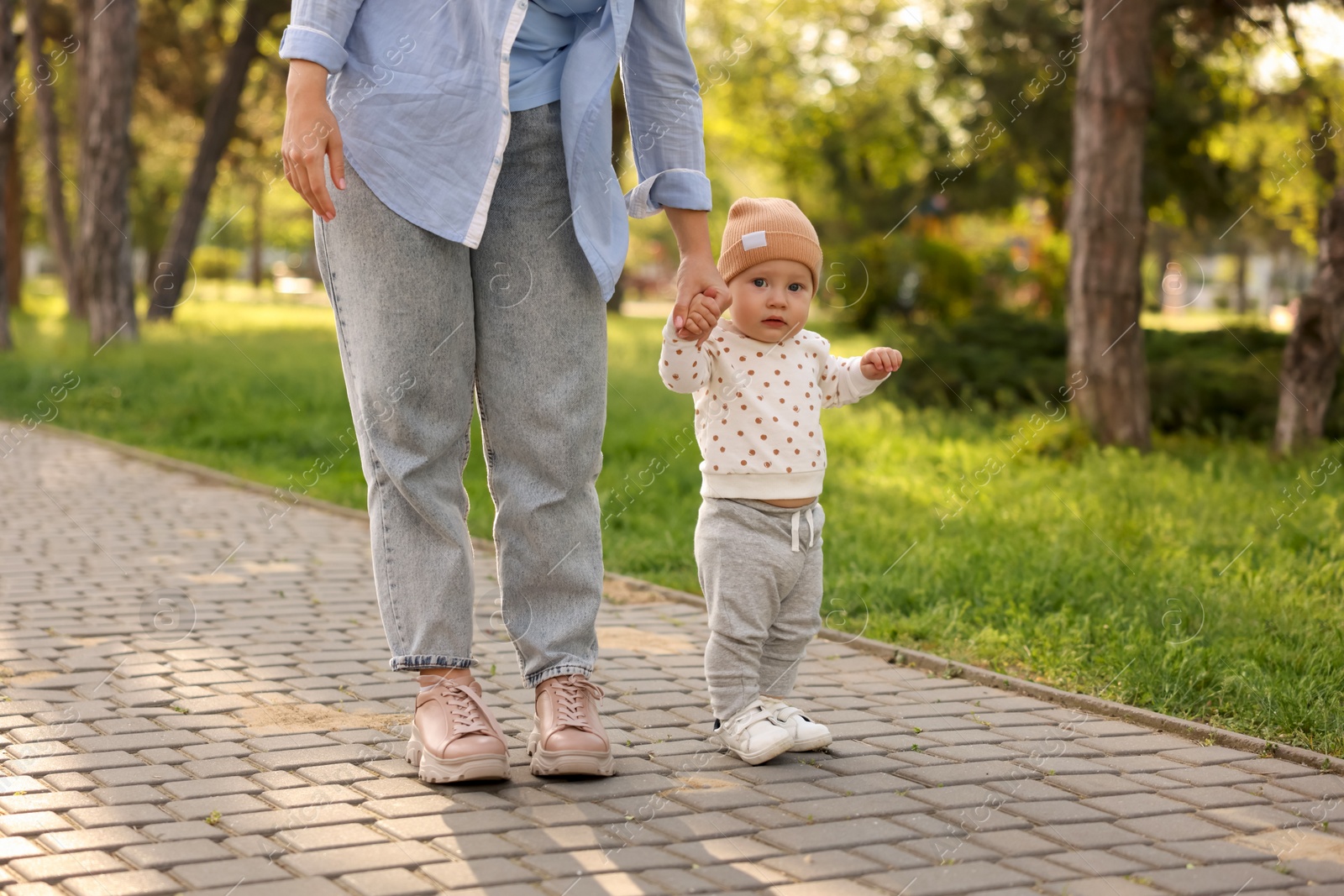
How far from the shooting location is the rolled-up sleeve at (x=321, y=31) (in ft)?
9.68

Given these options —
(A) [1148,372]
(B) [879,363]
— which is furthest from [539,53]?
(A) [1148,372]

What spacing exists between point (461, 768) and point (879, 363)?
137 cm

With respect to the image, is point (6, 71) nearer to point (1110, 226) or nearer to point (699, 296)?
point (1110, 226)

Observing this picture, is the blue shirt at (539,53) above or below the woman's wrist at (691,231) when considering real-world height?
above

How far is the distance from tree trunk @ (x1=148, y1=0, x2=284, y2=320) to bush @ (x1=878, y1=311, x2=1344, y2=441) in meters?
11.2

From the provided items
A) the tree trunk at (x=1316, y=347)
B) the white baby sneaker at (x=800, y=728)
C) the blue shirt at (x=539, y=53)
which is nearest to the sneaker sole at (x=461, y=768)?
the white baby sneaker at (x=800, y=728)

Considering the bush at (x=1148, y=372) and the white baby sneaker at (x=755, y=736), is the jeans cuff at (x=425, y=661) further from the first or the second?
the bush at (x=1148, y=372)

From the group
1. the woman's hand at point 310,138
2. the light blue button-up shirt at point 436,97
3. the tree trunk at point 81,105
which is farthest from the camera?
the tree trunk at point 81,105

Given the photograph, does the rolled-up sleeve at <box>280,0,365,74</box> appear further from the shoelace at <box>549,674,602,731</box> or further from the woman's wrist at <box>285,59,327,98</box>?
the shoelace at <box>549,674,602,731</box>

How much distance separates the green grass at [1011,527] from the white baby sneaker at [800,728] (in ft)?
3.79

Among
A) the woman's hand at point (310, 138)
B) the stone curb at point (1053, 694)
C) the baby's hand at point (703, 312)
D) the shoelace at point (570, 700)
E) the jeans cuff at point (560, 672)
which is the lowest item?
the stone curb at point (1053, 694)

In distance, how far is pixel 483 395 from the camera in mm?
3244

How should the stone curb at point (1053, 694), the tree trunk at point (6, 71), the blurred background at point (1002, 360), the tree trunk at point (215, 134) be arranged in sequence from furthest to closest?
the tree trunk at point (215, 134) → the tree trunk at point (6, 71) → the blurred background at point (1002, 360) → the stone curb at point (1053, 694)

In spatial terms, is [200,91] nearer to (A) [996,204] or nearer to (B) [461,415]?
(A) [996,204]
